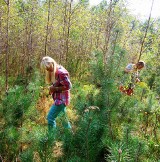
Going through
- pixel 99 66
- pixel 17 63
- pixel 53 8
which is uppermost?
pixel 53 8

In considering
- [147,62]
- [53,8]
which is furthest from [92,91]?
[53,8]

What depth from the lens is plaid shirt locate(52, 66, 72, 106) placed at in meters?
3.46

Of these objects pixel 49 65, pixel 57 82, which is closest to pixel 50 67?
pixel 49 65

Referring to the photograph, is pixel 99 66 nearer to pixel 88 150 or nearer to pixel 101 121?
pixel 101 121

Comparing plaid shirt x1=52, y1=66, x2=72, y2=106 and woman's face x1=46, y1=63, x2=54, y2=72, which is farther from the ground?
woman's face x1=46, y1=63, x2=54, y2=72

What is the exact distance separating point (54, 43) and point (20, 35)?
1.37 metres

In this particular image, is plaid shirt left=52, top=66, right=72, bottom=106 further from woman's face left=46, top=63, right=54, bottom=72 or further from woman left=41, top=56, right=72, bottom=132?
woman's face left=46, top=63, right=54, bottom=72

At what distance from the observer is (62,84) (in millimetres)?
3486

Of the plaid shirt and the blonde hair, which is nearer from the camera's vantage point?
the blonde hair

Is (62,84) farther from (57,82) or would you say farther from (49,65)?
(49,65)

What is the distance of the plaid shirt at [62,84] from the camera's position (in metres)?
3.46

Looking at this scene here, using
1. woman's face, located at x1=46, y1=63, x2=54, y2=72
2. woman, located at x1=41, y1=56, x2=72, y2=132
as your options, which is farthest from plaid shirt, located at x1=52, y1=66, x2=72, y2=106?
woman's face, located at x1=46, y1=63, x2=54, y2=72

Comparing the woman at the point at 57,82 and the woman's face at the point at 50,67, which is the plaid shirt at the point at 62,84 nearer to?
the woman at the point at 57,82

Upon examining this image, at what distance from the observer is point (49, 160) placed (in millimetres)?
1572
